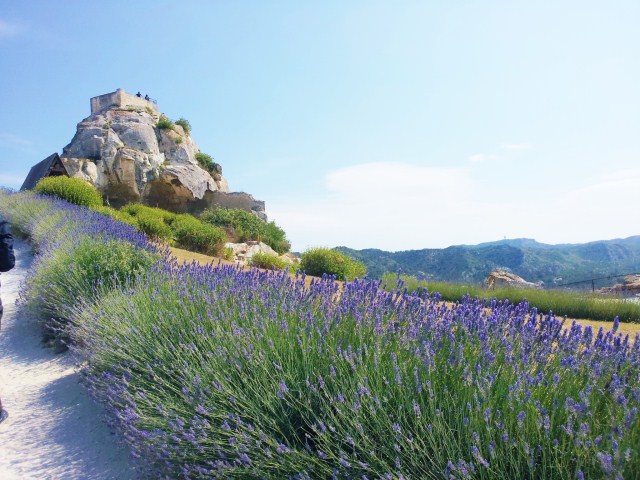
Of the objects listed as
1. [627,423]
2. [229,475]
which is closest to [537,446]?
[627,423]

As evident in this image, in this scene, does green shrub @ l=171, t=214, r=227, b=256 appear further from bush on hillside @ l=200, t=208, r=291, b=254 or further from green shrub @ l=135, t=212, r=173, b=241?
bush on hillside @ l=200, t=208, r=291, b=254

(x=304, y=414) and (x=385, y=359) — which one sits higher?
(x=385, y=359)

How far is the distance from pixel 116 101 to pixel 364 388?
95.9 ft

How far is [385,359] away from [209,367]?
97cm

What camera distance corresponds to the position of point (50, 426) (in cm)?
329

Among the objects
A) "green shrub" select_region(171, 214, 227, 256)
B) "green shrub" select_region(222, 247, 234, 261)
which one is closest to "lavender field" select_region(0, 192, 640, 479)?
"green shrub" select_region(222, 247, 234, 261)

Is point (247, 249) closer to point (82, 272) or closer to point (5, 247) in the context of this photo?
point (82, 272)

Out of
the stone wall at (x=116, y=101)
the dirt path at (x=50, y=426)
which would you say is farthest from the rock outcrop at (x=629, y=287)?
the stone wall at (x=116, y=101)

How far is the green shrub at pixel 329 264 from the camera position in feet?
39.0

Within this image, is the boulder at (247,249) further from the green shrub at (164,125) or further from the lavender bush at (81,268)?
the green shrub at (164,125)

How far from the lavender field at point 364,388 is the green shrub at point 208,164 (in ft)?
79.3

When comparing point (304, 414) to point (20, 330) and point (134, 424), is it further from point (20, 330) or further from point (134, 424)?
point (20, 330)

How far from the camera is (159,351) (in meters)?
2.82

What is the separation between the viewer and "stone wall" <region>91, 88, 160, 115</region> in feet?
86.6
